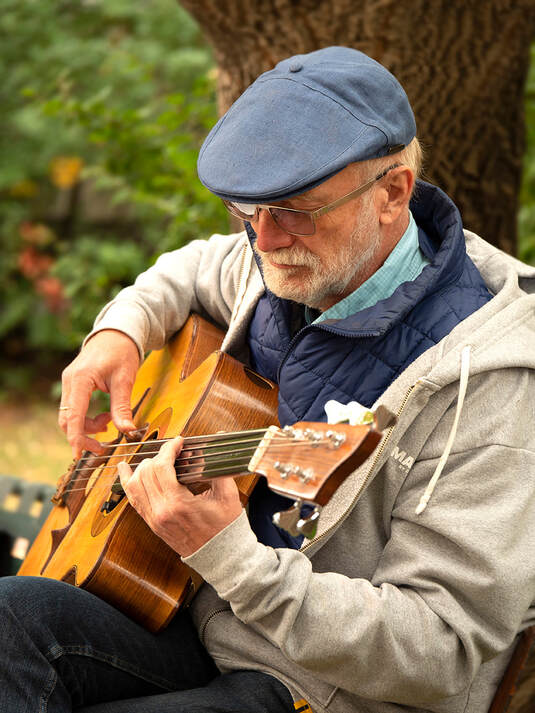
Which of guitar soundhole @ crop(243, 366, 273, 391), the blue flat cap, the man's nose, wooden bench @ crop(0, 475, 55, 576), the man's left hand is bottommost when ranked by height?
wooden bench @ crop(0, 475, 55, 576)

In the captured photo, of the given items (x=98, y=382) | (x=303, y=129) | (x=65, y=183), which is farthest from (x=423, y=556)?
(x=65, y=183)

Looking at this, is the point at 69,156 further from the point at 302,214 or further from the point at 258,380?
the point at 302,214

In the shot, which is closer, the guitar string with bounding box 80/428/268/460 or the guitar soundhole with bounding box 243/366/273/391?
the guitar string with bounding box 80/428/268/460

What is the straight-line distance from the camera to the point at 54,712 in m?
1.65

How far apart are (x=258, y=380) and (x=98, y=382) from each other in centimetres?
49

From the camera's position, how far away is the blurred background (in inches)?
168

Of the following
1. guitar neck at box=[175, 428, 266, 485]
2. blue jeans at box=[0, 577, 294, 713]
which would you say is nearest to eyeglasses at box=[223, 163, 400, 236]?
guitar neck at box=[175, 428, 266, 485]

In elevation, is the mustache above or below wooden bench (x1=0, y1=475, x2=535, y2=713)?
above

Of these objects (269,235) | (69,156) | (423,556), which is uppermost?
(269,235)

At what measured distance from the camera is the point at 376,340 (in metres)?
1.78

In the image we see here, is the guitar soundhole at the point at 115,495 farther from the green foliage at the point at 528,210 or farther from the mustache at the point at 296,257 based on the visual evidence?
the green foliage at the point at 528,210

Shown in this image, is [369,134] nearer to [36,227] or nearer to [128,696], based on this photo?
[128,696]

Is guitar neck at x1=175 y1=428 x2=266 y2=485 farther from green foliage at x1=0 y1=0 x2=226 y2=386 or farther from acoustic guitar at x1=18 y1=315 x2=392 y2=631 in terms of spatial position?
green foliage at x1=0 y1=0 x2=226 y2=386

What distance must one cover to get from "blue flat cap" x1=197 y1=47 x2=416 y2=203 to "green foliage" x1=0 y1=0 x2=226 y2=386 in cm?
227
